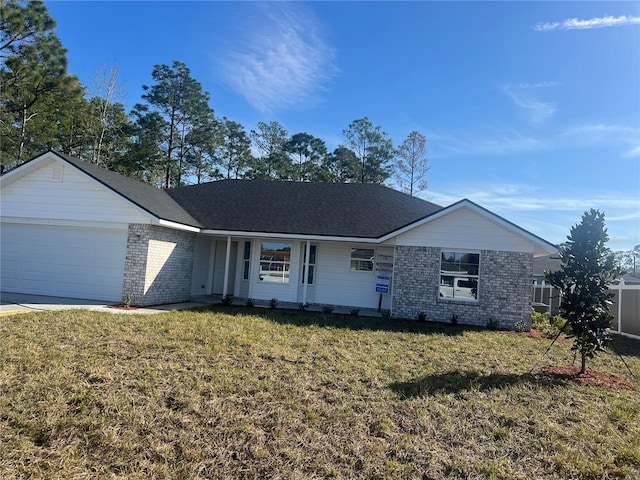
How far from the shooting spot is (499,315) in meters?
12.5

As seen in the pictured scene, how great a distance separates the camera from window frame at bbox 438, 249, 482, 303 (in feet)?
42.0

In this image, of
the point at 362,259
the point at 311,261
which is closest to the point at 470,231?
the point at 362,259

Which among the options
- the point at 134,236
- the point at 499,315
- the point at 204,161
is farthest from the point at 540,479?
the point at 204,161

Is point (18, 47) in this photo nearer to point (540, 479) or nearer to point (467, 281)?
point (467, 281)

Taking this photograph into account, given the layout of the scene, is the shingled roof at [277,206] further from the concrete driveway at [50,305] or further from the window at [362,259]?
the concrete driveway at [50,305]

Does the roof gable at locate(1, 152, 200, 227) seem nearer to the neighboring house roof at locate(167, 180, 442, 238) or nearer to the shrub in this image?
the neighboring house roof at locate(167, 180, 442, 238)

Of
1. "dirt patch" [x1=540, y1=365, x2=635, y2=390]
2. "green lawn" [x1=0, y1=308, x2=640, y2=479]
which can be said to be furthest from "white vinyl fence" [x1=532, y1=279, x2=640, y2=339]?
"green lawn" [x1=0, y1=308, x2=640, y2=479]

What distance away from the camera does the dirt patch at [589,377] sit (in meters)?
6.86

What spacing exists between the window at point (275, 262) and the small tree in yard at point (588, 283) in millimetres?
9600

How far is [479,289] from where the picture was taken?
1272cm

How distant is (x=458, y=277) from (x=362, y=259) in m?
3.66

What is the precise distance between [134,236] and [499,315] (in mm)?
11719

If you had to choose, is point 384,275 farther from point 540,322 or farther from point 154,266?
point 154,266

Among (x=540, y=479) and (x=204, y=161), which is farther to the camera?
(x=204, y=161)
